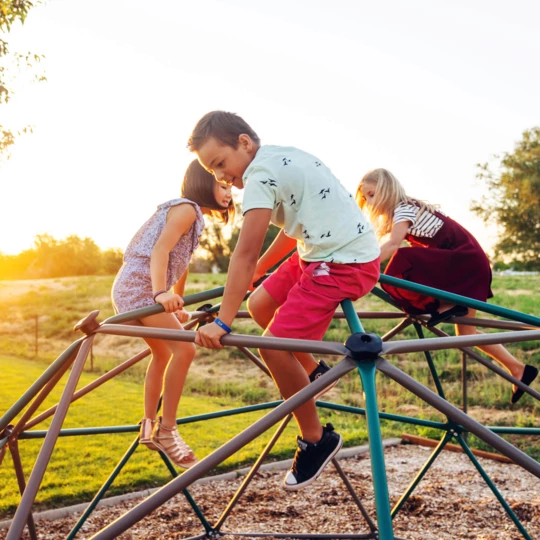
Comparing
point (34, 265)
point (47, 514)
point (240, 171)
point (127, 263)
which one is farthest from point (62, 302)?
point (240, 171)

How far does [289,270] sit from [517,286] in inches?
413

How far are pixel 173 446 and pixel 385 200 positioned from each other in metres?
1.67

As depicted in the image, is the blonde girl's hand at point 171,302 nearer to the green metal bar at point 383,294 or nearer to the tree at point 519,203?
the green metal bar at point 383,294

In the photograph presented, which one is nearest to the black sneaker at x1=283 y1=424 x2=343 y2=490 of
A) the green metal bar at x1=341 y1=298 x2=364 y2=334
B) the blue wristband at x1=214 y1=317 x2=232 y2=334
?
the green metal bar at x1=341 y1=298 x2=364 y2=334

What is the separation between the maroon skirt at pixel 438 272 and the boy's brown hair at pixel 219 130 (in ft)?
4.24

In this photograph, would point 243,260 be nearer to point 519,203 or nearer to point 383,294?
point 383,294

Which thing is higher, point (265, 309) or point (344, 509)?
point (265, 309)

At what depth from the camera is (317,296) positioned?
230 centimetres

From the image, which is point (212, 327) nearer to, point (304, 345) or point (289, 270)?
point (304, 345)

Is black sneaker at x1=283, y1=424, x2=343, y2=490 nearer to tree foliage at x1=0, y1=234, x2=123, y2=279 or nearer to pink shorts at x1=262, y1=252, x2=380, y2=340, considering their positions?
pink shorts at x1=262, y1=252, x2=380, y2=340

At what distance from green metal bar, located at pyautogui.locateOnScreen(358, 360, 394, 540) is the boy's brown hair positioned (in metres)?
0.99

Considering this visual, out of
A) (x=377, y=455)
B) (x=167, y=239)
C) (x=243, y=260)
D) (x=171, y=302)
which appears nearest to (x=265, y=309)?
(x=171, y=302)

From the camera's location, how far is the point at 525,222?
21.3 meters

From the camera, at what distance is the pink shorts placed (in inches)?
89.8
